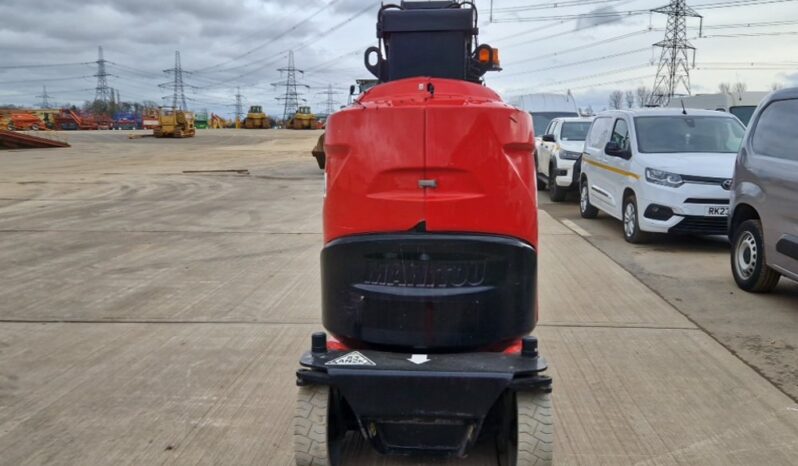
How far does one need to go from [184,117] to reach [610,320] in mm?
49637

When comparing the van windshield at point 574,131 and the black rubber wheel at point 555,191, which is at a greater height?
the van windshield at point 574,131

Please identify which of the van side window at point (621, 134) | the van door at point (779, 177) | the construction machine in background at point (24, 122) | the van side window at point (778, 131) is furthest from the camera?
the construction machine in background at point (24, 122)

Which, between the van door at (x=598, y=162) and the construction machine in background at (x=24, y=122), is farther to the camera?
the construction machine in background at (x=24, y=122)

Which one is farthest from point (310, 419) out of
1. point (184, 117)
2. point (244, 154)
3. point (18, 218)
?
point (184, 117)

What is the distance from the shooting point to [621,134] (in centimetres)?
1034

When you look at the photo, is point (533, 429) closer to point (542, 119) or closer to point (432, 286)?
point (432, 286)

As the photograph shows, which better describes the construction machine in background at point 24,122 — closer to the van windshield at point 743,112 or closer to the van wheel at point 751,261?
the van windshield at point 743,112

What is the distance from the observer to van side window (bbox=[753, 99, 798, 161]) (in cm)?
620

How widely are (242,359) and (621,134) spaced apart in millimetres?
7387

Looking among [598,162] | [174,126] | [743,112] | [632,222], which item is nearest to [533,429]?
[632,222]

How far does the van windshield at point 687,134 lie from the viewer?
9547mm

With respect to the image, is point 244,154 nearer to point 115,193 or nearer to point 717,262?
point 115,193

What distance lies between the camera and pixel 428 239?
3.02 m

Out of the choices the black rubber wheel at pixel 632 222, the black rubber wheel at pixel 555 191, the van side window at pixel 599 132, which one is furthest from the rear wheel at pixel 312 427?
the black rubber wheel at pixel 555 191
